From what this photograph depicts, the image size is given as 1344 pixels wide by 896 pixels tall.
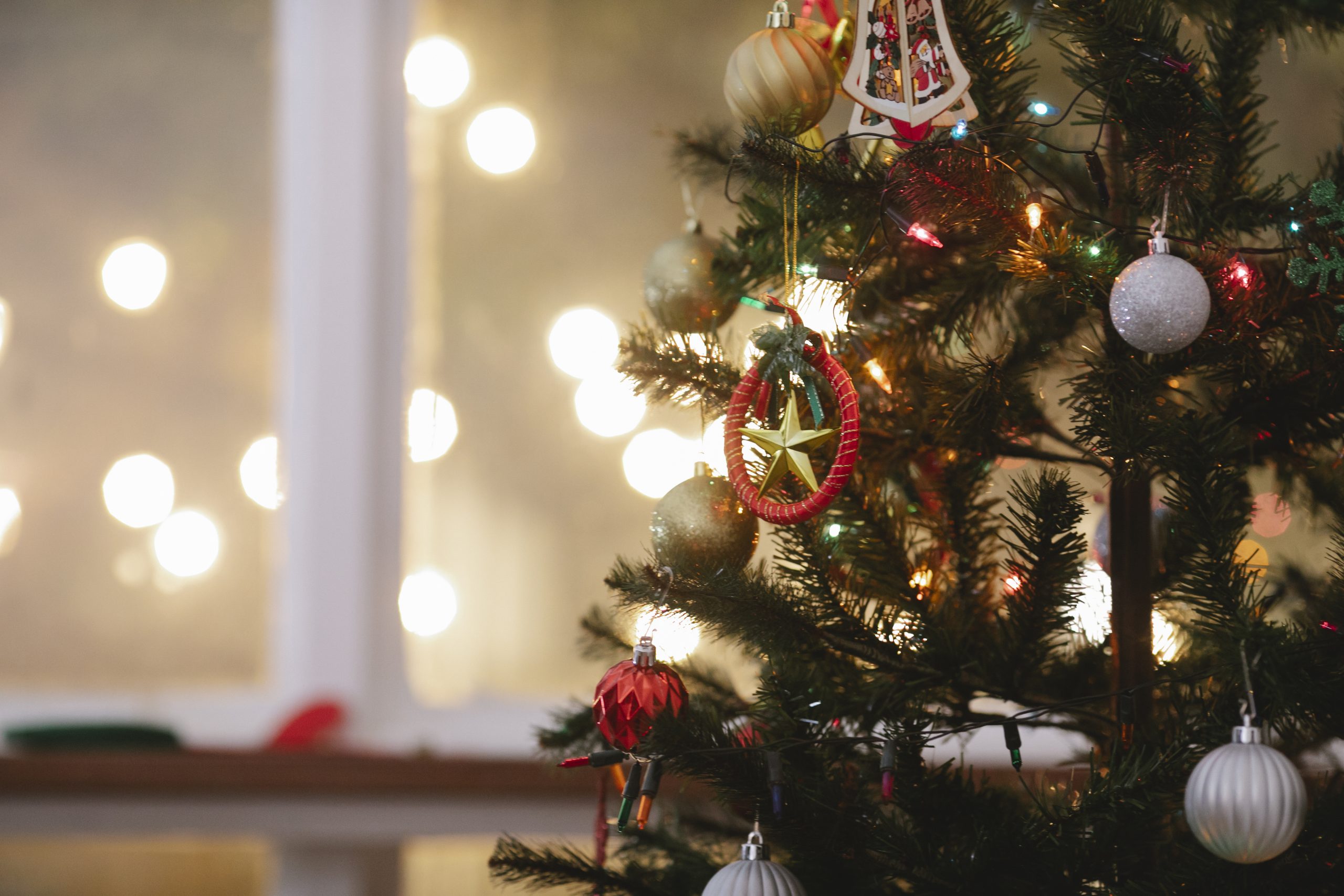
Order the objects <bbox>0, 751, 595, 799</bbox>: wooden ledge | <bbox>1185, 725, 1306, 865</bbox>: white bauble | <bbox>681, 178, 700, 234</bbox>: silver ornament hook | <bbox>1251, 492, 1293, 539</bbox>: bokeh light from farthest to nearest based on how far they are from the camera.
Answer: <bbox>0, 751, 595, 799</bbox>: wooden ledge → <bbox>681, 178, 700, 234</bbox>: silver ornament hook → <bbox>1251, 492, 1293, 539</bbox>: bokeh light → <bbox>1185, 725, 1306, 865</bbox>: white bauble

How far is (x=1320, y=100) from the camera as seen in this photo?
1.04 metres

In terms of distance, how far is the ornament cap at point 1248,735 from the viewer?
39 centimetres

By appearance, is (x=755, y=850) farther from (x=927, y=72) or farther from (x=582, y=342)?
(x=582, y=342)

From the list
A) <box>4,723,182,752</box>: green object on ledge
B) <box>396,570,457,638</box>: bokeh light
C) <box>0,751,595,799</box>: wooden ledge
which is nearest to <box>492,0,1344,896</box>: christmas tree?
<box>0,751,595,799</box>: wooden ledge

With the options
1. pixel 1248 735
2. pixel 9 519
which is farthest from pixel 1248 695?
pixel 9 519

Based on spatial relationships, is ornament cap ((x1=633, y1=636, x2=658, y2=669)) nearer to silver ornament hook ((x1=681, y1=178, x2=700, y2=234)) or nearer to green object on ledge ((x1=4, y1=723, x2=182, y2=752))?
silver ornament hook ((x1=681, y1=178, x2=700, y2=234))

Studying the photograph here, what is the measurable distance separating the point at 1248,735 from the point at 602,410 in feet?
2.67

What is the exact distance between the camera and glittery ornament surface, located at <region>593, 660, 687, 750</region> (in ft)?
1.50

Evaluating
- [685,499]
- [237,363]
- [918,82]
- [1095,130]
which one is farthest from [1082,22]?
[237,363]

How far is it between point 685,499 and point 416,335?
719 millimetres

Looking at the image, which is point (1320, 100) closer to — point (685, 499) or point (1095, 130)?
point (1095, 130)

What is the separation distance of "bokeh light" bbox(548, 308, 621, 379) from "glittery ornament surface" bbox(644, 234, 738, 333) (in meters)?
0.53

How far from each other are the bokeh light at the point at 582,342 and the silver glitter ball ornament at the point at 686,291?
53 cm

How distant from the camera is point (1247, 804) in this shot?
370mm
